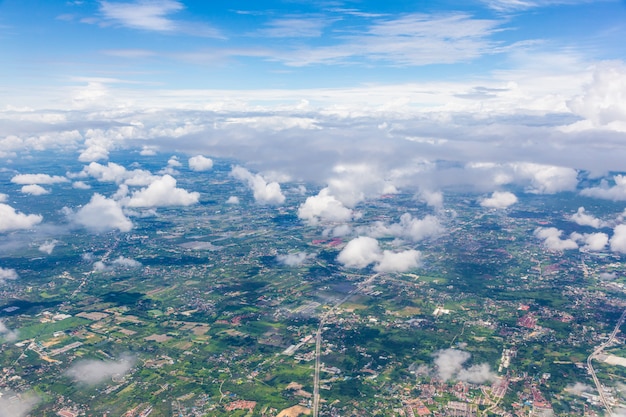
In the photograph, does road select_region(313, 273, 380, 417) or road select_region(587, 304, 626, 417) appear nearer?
road select_region(587, 304, 626, 417)

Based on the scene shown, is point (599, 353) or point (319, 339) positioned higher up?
point (599, 353)

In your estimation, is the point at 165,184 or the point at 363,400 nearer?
the point at 363,400

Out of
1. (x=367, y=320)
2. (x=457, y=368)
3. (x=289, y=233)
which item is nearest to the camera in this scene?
(x=457, y=368)

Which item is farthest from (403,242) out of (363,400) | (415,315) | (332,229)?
(363,400)

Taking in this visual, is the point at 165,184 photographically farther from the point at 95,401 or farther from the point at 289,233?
the point at 95,401

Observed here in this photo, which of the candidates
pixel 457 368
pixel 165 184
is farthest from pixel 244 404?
pixel 165 184

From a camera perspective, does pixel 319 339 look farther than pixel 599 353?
Yes

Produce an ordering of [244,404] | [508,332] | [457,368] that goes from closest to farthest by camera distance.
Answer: [244,404], [457,368], [508,332]

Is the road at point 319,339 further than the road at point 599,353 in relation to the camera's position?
Yes

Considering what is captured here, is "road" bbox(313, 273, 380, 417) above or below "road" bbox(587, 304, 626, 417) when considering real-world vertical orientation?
below

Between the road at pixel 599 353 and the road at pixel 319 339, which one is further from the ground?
the road at pixel 599 353
